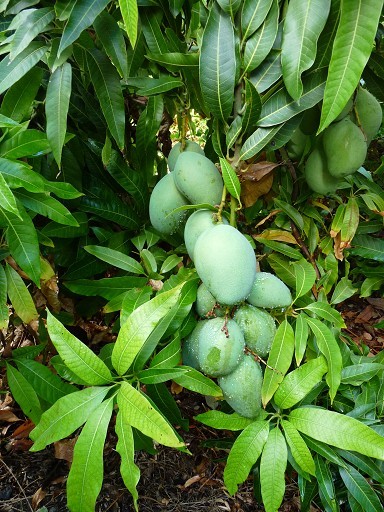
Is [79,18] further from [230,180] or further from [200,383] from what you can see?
[200,383]

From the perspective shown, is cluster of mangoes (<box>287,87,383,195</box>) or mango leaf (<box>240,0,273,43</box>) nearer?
mango leaf (<box>240,0,273,43</box>)

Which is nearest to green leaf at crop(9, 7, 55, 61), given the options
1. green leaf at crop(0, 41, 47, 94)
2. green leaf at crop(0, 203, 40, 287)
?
green leaf at crop(0, 41, 47, 94)

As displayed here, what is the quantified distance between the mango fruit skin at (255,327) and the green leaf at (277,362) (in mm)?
15

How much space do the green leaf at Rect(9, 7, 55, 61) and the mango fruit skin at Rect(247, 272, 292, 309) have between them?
57 cm

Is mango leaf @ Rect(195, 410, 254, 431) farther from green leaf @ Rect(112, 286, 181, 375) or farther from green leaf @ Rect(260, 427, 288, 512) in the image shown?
green leaf @ Rect(112, 286, 181, 375)

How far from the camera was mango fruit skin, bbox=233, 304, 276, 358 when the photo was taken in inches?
33.0

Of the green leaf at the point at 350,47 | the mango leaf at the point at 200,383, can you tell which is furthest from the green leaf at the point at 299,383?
the green leaf at the point at 350,47

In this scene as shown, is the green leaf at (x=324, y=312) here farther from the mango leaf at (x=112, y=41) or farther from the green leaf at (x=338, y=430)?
the mango leaf at (x=112, y=41)

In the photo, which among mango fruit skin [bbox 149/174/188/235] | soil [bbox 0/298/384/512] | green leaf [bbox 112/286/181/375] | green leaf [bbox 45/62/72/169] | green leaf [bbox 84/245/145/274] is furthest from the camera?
soil [bbox 0/298/384/512]

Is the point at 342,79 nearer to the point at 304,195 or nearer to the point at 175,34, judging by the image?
the point at 175,34

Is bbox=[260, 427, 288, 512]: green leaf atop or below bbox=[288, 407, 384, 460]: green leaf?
below

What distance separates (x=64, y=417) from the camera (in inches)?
29.0

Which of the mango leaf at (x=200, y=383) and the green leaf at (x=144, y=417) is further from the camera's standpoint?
the mango leaf at (x=200, y=383)

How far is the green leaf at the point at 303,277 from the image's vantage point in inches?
37.6
